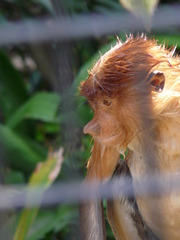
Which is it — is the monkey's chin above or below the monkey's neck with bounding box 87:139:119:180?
above

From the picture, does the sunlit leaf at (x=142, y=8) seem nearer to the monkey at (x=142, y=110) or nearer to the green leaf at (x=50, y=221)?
the monkey at (x=142, y=110)

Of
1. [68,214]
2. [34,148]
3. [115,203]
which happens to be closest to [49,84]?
[34,148]

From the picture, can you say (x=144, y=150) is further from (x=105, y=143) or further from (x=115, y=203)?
(x=115, y=203)

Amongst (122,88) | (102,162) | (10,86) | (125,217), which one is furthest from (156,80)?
(10,86)

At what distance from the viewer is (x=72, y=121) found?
1.23 m

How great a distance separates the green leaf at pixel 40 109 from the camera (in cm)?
224

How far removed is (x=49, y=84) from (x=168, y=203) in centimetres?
153

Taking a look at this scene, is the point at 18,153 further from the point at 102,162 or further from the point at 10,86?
the point at 102,162

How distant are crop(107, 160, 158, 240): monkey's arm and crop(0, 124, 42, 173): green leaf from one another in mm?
712

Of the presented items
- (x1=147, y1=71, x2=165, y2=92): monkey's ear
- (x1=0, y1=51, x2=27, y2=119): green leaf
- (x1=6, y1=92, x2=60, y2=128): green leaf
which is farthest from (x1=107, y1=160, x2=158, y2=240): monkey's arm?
(x1=0, y1=51, x2=27, y2=119): green leaf

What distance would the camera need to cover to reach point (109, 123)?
1397 millimetres

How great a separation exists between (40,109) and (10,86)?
500 mm

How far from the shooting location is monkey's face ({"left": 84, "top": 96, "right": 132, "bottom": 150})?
4.54 ft

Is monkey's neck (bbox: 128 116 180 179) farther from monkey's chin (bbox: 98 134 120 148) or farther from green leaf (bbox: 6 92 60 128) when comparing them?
green leaf (bbox: 6 92 60 128)
